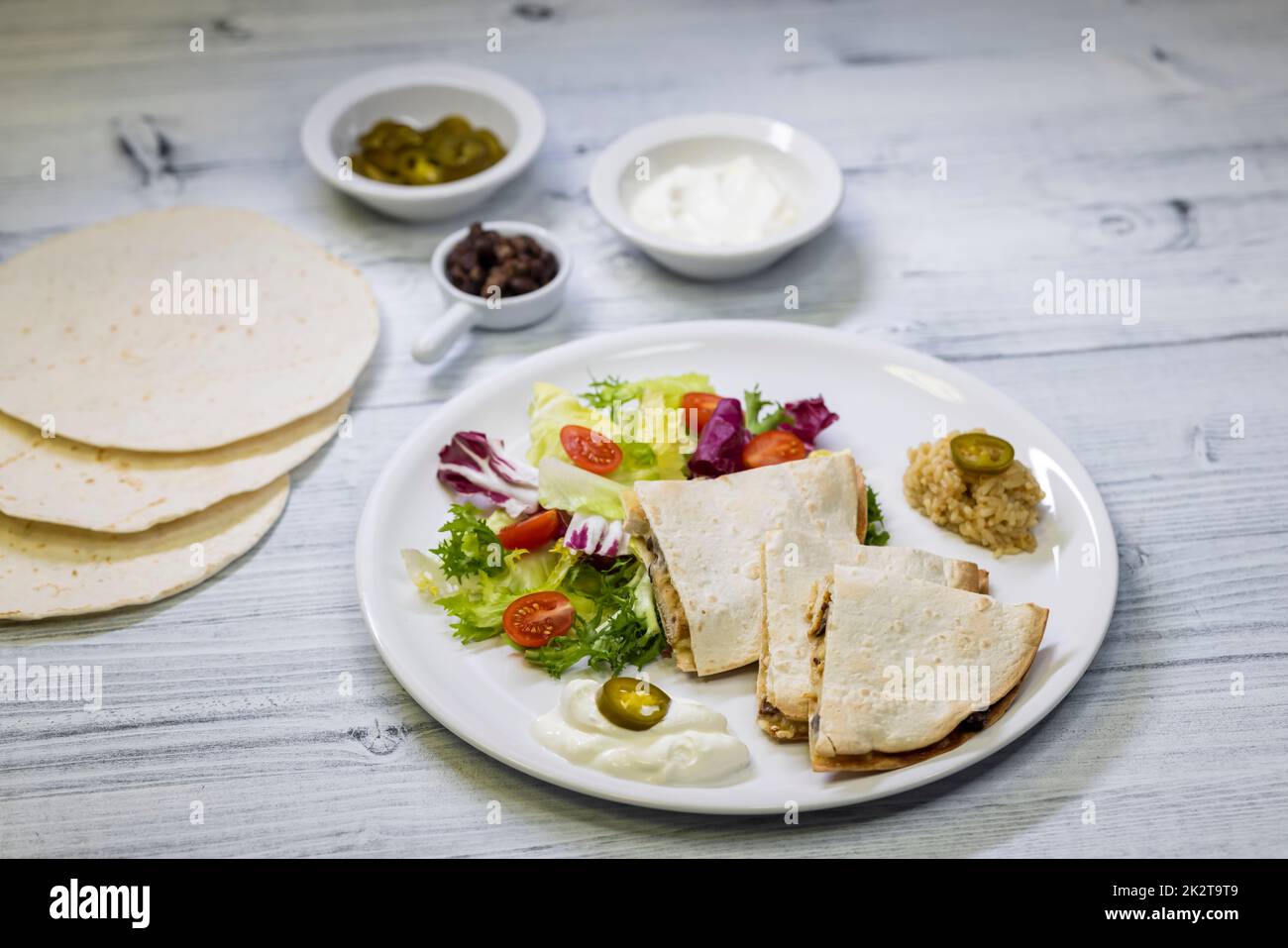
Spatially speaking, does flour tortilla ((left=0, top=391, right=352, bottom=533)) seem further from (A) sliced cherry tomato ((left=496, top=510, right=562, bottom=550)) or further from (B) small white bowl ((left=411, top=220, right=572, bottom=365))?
(A) sliced cherry tomato ((left=496, top=510, right=562, bottom=550))

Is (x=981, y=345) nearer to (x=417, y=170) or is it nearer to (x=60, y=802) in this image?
(x=417, y=170)

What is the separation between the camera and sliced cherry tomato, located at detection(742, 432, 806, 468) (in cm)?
413

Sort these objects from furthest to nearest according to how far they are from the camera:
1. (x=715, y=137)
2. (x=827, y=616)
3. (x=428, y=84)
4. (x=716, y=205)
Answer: (x=428, y=84)
(x=715, y=137)
(x=716, y=205)
(x=827, y=616)

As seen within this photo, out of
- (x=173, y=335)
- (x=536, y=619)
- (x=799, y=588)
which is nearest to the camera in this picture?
(x=799, y=588)

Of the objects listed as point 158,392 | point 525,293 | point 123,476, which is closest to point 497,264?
point 525,293

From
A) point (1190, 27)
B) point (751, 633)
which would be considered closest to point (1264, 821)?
point (751, 633)

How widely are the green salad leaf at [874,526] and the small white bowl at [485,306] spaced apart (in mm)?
1732

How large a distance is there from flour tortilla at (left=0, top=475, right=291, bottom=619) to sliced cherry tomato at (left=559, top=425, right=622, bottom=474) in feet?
3.69

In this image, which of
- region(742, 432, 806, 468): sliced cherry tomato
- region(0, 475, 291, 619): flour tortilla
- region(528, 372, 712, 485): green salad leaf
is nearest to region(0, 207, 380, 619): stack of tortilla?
region(0, 475, 291, 619): flour tortilla

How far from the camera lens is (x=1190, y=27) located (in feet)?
23.5

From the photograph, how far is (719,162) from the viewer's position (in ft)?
19.0

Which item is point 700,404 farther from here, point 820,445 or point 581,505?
point 581,505

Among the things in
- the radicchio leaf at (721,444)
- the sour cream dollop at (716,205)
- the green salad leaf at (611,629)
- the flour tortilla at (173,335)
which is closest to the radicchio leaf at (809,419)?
the radicchio leaf at (721,444)

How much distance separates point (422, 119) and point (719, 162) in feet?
5.21
